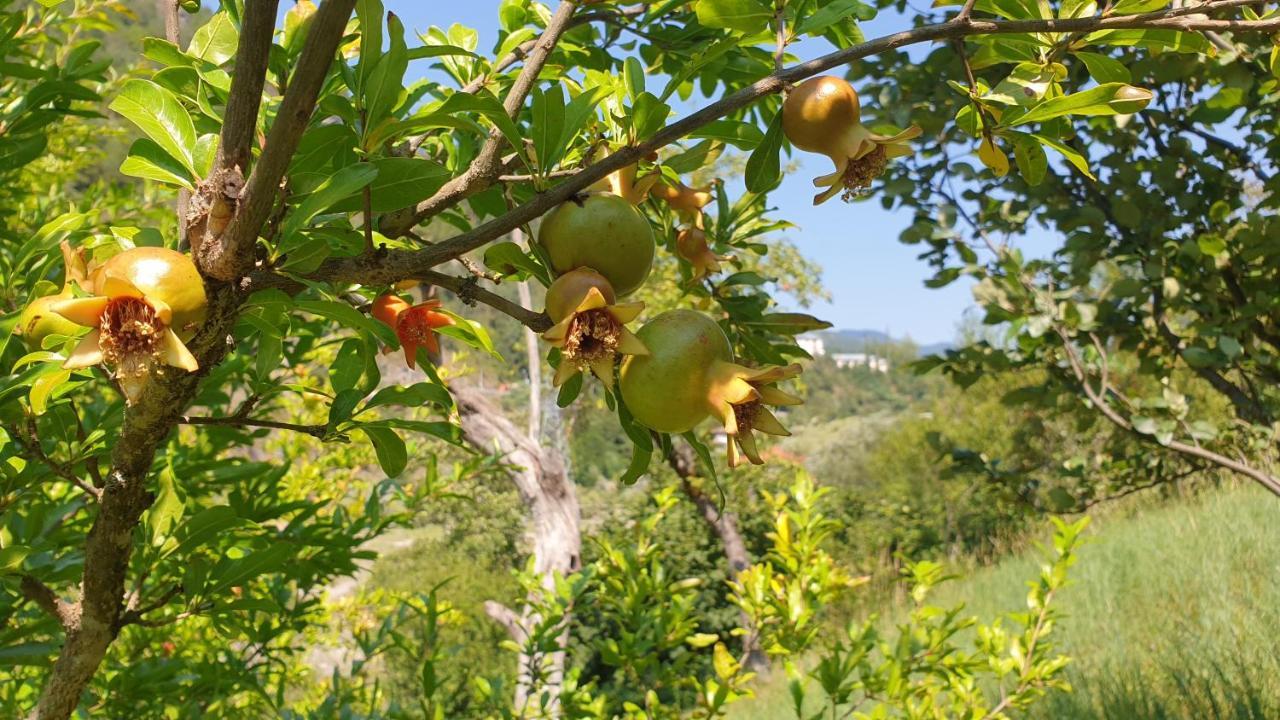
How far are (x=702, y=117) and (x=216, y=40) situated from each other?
55 centimetres

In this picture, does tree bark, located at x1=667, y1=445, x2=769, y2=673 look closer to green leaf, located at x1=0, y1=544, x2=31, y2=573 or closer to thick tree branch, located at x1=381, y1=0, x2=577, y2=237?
green leaf, located at x1=0, y1=544, x2=31, y2=573

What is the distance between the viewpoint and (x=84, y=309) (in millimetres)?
524

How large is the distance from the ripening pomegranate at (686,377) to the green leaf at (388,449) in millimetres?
318

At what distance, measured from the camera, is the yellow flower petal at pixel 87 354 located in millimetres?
531

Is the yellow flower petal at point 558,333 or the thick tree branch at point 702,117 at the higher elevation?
the thick tree branch at point 702,117

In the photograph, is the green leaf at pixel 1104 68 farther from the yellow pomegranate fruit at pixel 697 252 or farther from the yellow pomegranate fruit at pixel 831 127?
the yellow pomegranate fruit at pixel 697 252

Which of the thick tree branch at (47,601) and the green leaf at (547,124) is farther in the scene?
the thick tree branch at (47,601)

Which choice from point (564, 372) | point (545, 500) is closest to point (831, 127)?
point (564, 372)

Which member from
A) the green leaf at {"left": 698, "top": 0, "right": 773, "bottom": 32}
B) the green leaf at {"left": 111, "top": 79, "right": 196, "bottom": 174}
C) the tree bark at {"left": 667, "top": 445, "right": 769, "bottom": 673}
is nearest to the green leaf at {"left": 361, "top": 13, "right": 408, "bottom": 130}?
the green leaf at {"left": 111, "top": 79, "right": 196, "bottom": 174}

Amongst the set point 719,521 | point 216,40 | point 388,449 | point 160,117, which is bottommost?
point 388,449

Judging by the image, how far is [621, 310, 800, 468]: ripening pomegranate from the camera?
0.63 meters

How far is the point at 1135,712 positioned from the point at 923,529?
333 inches

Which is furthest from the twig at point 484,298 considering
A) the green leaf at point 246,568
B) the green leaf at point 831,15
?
the green leaf at point 246,568

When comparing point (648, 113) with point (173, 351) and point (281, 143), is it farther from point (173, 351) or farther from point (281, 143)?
point (173, 351)
